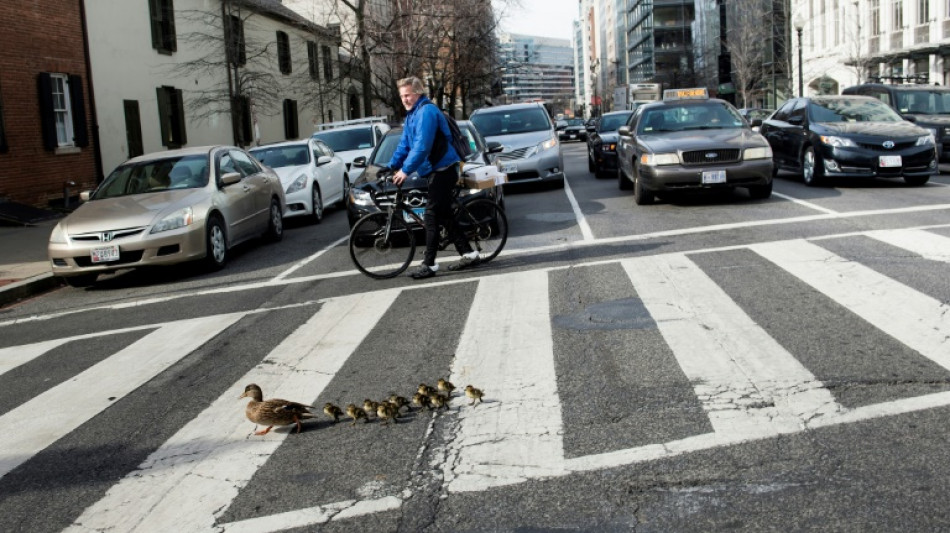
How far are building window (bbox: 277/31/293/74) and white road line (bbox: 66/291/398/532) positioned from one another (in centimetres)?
3342

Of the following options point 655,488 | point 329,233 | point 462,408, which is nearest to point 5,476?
point 462,408

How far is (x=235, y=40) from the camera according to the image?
29.9 meters

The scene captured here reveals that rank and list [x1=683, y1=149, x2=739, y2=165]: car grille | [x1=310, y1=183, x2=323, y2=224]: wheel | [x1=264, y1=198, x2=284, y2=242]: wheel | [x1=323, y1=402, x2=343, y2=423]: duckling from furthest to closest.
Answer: [x1=310, y1=183, x2=323, y2=224]: wheel
[x1=264, y1=198, x2=284, y2=242]: wheel
[x1=683, y1=149, x2=739, y2=165]: car grille
[x1=323, y1=402, x2=343, y2=423]: duckling

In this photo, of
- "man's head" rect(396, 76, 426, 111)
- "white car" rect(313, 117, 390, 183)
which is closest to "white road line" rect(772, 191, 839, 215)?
"man's head" rect(396, 76, 426, 111)

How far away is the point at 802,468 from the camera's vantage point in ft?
12.5

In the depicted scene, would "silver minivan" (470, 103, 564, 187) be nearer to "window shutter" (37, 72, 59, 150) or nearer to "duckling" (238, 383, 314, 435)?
"window shutter" (37, 72, 59, 150)

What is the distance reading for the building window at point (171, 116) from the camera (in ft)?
87.8

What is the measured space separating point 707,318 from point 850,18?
167 ft

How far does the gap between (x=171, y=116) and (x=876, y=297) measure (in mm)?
24535

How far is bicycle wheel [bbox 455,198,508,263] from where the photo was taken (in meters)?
9.69

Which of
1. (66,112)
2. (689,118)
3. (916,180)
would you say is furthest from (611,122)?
(66,112)

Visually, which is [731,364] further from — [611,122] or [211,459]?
[611,122]

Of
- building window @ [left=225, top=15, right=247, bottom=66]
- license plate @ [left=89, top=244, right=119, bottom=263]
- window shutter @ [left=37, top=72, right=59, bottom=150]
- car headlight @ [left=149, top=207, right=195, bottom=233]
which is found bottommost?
license plate @ [left=89, top=244, right=119, bottom=263]

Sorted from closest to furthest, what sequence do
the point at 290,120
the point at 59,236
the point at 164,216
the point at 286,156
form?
the point at 59,236 → the point at 164,216 → the point at 286,156 → the point at 290,120
